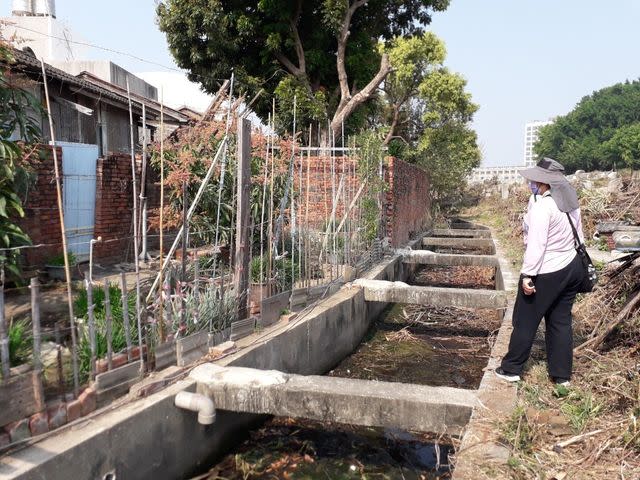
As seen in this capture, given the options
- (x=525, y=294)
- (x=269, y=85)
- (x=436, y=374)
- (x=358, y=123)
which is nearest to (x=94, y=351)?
(x=525, y=294)

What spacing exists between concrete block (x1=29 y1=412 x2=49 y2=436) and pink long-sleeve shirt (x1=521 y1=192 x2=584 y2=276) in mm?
3202

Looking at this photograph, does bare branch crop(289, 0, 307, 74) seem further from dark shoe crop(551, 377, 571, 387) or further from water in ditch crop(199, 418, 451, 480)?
dark shoe crop(551, 377, 571, 387)

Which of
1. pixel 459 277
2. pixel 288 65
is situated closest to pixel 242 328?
pixel 459 277

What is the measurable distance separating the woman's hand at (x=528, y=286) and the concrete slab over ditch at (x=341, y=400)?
0.82 meters

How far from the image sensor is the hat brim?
3.77 meters

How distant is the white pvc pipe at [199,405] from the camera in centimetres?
361

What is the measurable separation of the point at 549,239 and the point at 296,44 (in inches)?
456

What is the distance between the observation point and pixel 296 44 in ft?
45.8

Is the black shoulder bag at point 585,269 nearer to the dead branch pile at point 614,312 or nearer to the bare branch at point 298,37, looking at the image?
the dead branch pile at point 614,312

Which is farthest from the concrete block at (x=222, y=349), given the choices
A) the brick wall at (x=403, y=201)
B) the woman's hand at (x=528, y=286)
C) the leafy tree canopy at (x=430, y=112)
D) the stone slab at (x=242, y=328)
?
the leafy tree canopy at (x=430, y=112)

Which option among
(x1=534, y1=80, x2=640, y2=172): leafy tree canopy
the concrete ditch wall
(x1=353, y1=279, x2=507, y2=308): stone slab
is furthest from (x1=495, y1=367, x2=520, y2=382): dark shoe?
(x1=534, y1=80, x2=640, y2=172): leafy tree canopy

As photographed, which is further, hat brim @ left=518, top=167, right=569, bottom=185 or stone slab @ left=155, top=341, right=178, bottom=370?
stone slab @ left=155, top=341, right=178, bottom=370

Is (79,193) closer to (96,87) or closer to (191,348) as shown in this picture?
(96,87)

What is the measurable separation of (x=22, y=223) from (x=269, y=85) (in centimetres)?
946
